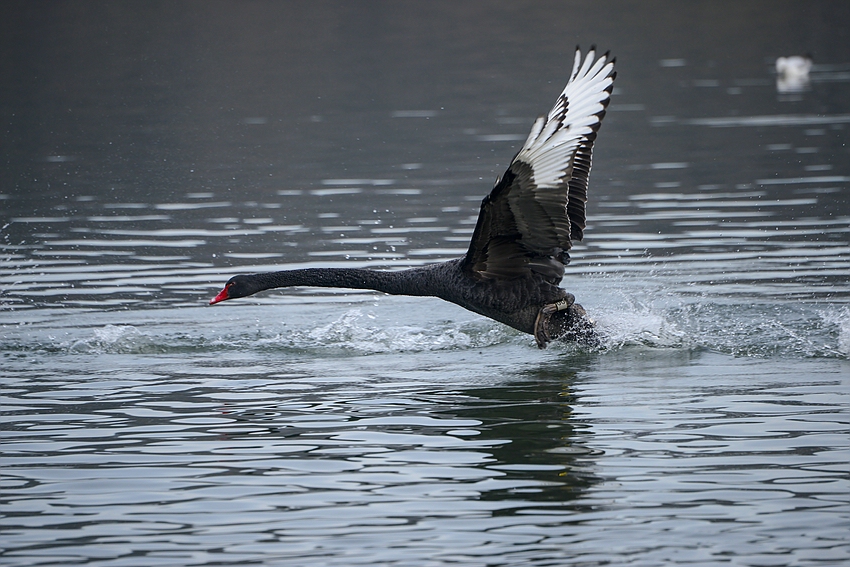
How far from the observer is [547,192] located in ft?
27.6

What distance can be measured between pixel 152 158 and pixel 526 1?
120 ft

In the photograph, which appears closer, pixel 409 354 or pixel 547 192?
pixel 547 192

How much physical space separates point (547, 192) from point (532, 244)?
78cm

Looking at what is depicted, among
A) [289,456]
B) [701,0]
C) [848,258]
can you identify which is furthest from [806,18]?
[289,456]

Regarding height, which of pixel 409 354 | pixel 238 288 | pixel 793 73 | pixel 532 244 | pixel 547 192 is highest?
pixel 793 73

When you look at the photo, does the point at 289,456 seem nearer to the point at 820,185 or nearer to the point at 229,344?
the point at 229,344

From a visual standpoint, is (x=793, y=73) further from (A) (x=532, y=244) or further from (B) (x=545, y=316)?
(A) (x=532, y=244)

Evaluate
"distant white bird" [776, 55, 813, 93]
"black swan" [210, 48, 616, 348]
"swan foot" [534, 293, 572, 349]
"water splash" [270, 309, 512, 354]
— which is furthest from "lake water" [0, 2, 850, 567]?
"distant white bird" [776, 55, 813, 93]

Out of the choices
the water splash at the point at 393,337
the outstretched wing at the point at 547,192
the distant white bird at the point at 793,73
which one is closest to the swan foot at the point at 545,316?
the outstretched wing at the point at 547,192

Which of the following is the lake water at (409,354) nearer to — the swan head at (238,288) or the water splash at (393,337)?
the water splash at (393,337)

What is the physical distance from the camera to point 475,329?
1077cm

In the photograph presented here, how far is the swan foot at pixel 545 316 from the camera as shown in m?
9.41

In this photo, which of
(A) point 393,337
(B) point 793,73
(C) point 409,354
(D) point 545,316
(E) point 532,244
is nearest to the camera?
(E) point 532,244

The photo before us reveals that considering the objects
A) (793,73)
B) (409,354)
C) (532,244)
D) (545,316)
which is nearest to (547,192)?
(532,244)
